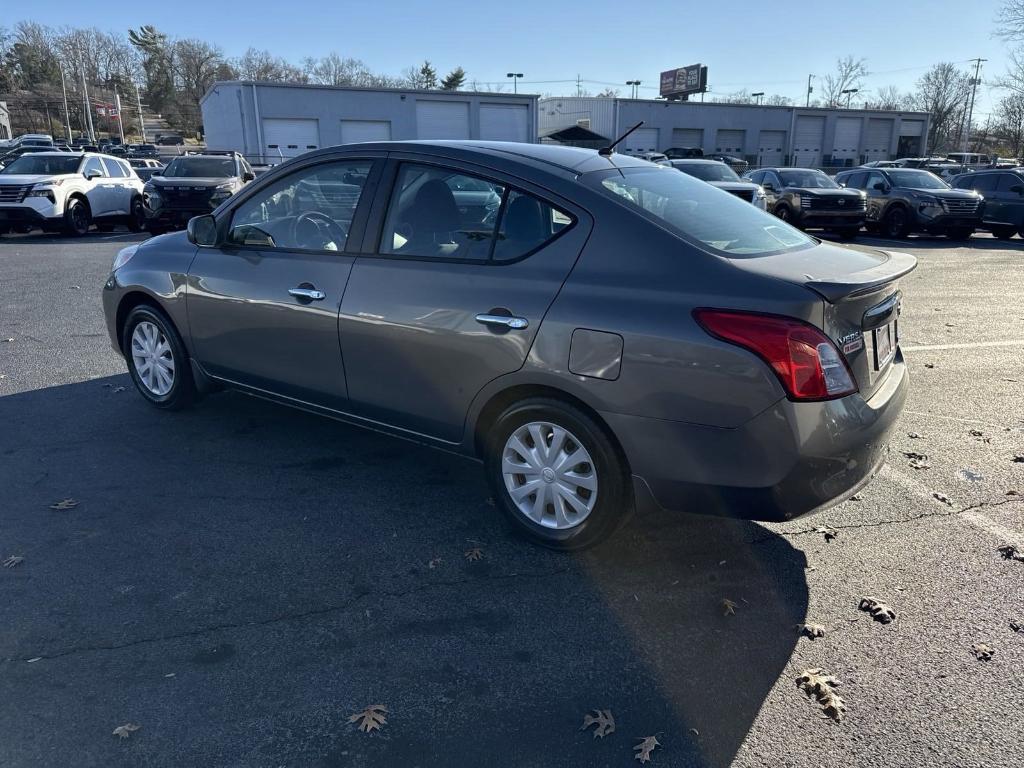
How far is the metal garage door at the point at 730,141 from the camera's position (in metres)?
57.2

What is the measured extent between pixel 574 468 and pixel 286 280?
6.39 ft

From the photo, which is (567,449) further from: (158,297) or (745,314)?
(158,297)

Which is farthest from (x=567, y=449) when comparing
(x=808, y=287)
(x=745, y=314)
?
(x=808, y=287)

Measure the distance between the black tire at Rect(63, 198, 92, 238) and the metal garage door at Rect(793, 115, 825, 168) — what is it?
54143 millimetres

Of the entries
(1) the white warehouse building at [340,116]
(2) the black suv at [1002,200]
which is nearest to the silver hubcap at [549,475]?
(2) the black suv at [1002,200]

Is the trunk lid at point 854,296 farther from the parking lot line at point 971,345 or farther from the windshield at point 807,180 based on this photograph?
the windshield at point 807,180

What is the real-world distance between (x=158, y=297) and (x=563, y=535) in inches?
125

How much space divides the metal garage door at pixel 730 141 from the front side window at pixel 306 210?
57383mm

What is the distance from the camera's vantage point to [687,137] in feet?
185

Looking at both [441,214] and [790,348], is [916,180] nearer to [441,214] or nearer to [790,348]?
[441,214]

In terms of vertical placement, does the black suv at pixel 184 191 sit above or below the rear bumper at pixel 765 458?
above

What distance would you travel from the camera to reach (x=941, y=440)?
4.93 m

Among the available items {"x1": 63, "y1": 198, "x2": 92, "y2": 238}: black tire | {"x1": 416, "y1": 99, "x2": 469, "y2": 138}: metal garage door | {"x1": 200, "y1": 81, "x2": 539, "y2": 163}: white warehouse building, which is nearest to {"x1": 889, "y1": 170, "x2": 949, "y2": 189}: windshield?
{"x1": 63, "y1": 198, "x2": 92, "y2": 238}: black tire

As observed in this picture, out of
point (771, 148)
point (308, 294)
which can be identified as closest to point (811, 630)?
point (308, 294)
